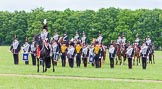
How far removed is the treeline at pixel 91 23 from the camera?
9019cm

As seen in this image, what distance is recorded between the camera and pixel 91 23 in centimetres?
9569

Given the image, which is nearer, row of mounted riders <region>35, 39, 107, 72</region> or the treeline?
row of mounted riders <region>35, 39, 107, 72</region>

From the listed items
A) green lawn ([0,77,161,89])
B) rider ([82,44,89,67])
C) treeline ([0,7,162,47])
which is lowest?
green lawn ([0,77,161,89])

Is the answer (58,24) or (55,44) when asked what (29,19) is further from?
(55,44)

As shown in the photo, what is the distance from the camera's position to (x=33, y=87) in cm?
1989

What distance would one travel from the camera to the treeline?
90188 mm

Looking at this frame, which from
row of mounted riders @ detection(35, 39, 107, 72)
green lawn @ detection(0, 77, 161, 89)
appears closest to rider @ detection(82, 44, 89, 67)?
row of mounted riders @ detection(35, 39, 107, 72)

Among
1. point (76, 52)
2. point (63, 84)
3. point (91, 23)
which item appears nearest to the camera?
point (63, 84)

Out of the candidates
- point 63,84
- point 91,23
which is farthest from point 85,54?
point 91,23

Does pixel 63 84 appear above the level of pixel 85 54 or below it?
below

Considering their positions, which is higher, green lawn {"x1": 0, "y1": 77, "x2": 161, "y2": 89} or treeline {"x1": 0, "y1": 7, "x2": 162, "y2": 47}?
treeline {"x1": 0, "y1": 7, "x2": 162, "y2": 47}

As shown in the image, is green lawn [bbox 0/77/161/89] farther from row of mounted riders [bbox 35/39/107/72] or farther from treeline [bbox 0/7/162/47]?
treeline [bbox 0/7/162/47]

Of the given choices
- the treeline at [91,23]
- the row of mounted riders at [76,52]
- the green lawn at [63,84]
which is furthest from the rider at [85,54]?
the treeline at [91,23]

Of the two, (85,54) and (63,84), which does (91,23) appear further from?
(63,84)
